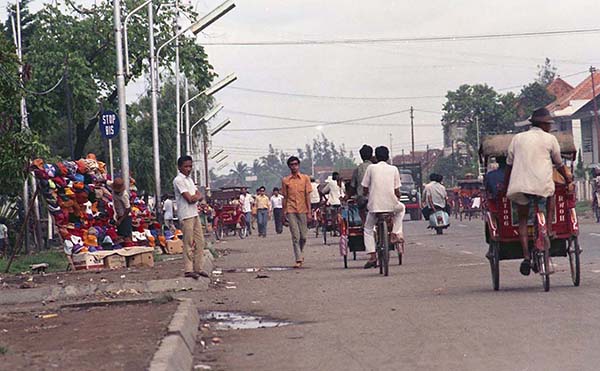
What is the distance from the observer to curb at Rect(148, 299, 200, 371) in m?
8.41

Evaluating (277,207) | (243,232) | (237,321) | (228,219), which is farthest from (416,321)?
(243,232)

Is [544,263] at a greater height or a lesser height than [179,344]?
greater

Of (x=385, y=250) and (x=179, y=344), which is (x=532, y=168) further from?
(x=179, y=344)

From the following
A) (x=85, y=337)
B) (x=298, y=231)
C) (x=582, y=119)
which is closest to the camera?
(x=85, y=337)

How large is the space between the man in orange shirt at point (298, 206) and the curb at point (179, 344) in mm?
9652

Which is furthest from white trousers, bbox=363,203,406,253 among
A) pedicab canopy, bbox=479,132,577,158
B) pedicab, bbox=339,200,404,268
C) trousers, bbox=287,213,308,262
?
pedicab canopy, bbox=479,132,577,158

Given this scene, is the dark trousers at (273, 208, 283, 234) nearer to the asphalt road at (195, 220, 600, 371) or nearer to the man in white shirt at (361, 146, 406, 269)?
the asphalt road at (195, 220, 600, 371)

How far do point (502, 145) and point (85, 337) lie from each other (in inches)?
241

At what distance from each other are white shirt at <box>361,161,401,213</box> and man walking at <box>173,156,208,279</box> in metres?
2.50

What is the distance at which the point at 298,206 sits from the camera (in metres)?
22.0

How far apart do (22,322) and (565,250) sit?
5.86m

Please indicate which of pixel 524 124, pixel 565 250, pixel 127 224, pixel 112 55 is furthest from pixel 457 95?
pixel 565 250

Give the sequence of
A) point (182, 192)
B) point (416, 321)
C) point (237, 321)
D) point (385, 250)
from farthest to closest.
→ point (182, 192), point (385, 250), point (237, 321), point (416, 321)

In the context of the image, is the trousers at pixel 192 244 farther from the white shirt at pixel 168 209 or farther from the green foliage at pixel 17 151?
the white shirt at pixel 168 209
